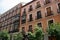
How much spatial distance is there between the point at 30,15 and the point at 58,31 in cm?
1332

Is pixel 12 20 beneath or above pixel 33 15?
beneath

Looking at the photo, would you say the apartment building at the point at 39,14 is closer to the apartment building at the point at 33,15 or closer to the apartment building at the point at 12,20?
the apartment building at the point at 33,15

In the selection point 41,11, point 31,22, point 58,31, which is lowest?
point 58,31

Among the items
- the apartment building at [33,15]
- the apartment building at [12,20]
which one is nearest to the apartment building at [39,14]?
the apartment building at [33,15]

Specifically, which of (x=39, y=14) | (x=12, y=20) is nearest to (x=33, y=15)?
(x=39, y=14)

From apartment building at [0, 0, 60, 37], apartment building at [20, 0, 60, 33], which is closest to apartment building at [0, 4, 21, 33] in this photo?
apartment building at [0, 0, 60, 37]

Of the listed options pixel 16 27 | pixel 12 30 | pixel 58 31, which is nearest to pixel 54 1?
pixel 58 31

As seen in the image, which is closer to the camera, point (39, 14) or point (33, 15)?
point (39, 14)

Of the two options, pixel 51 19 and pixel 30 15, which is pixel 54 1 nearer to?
pixel 51 19

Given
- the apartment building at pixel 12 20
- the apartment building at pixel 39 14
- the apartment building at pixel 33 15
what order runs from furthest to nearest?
the apartment building at pixel 12 20 < the apartment building at pixel 33 15 < the apartment building at pixel 39 14

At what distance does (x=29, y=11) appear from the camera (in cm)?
3378

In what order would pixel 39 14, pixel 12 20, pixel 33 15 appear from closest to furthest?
1. pixel 39 14
2. pixel 33 15
3. pixel 12 20

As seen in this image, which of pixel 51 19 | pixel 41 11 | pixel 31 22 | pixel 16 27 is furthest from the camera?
pixel 16 27

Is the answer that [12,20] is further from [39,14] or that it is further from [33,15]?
[39,14]
